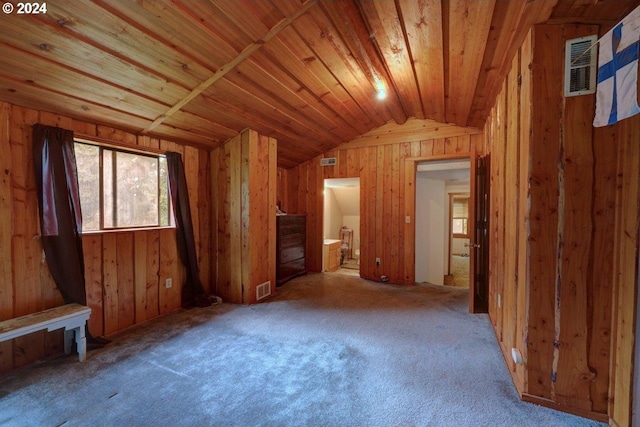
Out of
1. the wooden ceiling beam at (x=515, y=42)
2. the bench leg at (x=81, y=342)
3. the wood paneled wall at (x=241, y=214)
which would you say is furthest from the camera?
the wood paneled wall at (x=241, y=214)

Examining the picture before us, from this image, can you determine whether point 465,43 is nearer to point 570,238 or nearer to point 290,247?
point 570,238

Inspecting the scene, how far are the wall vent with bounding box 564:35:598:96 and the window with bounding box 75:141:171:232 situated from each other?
12.9 feet

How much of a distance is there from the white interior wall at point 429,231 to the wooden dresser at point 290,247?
2.15m

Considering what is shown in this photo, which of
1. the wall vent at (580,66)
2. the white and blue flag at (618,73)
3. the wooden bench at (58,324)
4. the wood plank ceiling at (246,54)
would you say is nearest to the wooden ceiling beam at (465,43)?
the wood plank ceiling at (246,54)

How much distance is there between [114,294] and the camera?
2773mm

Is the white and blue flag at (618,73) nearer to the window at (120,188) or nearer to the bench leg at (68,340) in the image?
the window at (120,188)

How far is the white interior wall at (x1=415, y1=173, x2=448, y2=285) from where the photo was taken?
15.7ft

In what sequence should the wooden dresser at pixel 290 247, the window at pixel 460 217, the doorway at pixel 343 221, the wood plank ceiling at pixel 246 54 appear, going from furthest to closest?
the window at pixel 460 217, the doorway at pixel 343 221, the wooden dresser at pixel 290 247, the wood plank ceiling at pixel 246 54

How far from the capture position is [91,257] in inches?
102

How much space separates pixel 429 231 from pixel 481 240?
1.47 meters

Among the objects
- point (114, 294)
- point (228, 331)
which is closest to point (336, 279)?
point (228, 331)

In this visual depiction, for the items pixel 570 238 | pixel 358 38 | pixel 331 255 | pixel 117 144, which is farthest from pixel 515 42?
pixel 331 255

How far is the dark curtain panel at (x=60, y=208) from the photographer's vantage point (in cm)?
224

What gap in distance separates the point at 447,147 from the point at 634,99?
10.2 feet
